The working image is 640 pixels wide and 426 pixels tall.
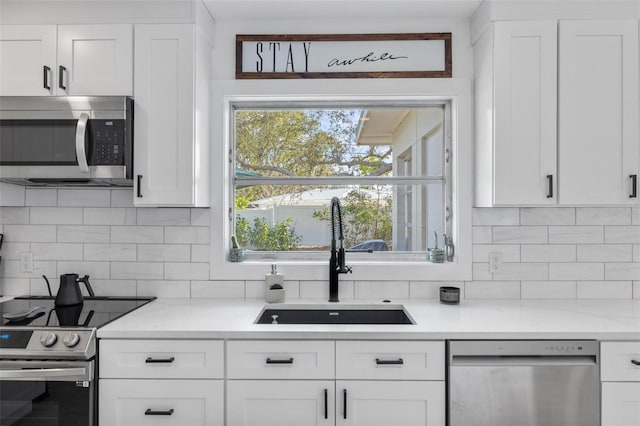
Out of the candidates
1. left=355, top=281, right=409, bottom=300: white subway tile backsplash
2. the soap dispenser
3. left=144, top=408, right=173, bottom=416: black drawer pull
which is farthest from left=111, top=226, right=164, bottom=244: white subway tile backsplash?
left=355, top=281, right=409, bottom=300: white subway tile backsplash

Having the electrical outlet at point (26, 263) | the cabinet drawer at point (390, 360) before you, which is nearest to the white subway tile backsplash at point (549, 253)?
the cabinet drawer at point (390, 360)

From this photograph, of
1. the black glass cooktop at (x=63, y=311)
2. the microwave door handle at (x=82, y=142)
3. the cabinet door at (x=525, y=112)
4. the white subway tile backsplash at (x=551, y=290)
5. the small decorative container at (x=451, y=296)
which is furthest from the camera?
the white subway tile backsplash at (x=551, y=290)

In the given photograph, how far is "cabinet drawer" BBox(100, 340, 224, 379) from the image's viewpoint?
1.67 meters

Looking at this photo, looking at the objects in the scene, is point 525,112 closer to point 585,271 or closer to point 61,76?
point 585,271

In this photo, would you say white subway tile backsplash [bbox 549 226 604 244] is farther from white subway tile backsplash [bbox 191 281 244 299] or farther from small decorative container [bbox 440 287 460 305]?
white subway tile backsplash [bbox 191 281 244 299]

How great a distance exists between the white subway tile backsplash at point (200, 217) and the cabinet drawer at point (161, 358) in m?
0.80

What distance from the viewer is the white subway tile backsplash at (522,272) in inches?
89.5

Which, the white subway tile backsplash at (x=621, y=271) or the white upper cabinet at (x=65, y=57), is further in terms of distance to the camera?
the white subway tile backsplash at (x=621, y=271)

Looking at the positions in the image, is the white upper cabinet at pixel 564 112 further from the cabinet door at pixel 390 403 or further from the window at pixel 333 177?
the cabinet door at pixel 390 403

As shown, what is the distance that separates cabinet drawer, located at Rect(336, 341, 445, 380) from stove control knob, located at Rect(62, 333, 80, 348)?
108cm

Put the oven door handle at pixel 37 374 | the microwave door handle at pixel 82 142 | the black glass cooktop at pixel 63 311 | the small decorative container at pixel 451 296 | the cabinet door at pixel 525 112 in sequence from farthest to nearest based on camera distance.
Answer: the small decorative container at pixel 451 296 → the cabinet door at pixel 525 112 → the microwave door handle at pixel 82 142 → the black glass cooktop at pixel 63 311 → the oven door handle at pixel 37 374

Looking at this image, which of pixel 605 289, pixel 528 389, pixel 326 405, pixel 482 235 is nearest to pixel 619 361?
pixel 528 389

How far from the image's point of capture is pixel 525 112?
1.99 meters

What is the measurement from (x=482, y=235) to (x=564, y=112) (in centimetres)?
76
